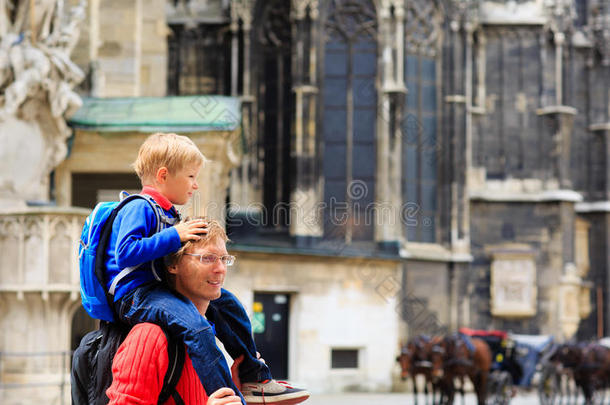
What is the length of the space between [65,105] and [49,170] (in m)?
1.17

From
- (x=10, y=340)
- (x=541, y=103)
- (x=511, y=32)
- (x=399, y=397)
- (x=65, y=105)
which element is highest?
(x=511, y=32)

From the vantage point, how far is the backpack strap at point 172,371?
3.56 m

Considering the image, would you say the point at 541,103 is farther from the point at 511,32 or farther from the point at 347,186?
the point at 347,186

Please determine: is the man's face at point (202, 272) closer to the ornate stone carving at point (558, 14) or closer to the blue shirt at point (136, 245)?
the blue shirt at point (136, 245)

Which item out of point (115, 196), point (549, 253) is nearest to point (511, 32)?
point (549, 253)

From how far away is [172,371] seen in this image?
3.58m

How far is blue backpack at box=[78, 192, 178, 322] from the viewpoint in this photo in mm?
3734

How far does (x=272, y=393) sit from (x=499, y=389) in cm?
1676

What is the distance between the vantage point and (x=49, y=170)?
16438 mm

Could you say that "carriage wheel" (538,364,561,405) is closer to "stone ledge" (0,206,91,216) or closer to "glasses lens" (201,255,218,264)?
"stone ledge" (0,206,91,216)

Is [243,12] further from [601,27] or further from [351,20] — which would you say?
[601,27]

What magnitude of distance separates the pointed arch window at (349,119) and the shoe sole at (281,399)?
78.2 ft

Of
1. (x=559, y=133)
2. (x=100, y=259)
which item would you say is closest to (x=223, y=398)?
(x=100, y=259)

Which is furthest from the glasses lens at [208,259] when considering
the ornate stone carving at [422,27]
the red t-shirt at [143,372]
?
the ornate stone carving at [422,27]
